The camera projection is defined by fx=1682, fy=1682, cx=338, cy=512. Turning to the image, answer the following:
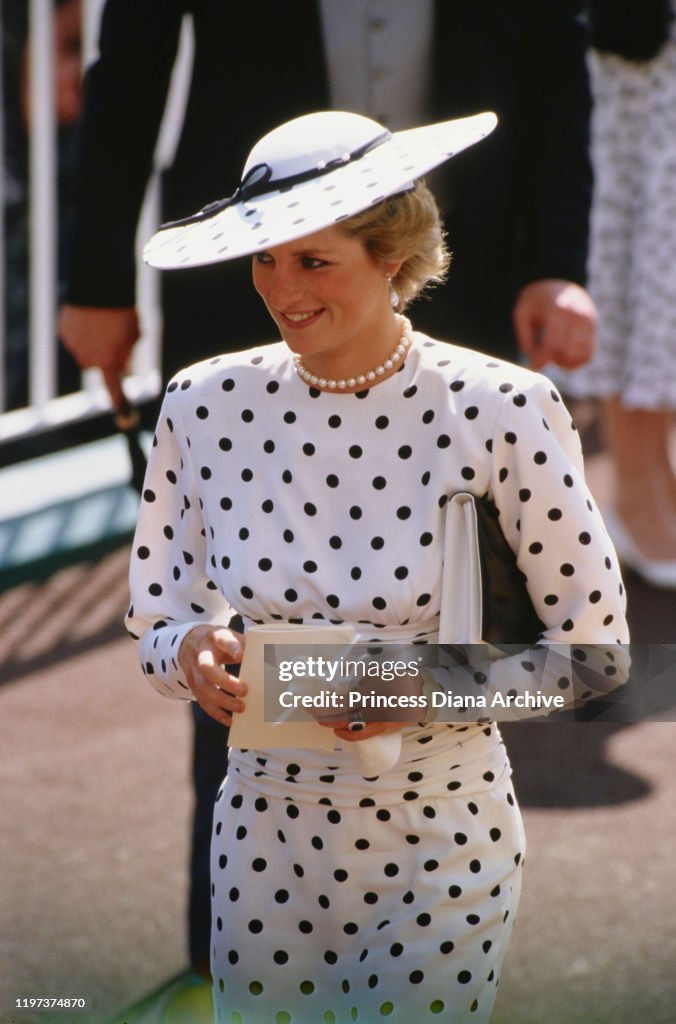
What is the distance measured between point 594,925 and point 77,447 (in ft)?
10.7

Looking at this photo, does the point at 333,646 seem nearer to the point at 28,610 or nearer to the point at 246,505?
the point at 246,505

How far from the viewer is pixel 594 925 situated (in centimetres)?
318

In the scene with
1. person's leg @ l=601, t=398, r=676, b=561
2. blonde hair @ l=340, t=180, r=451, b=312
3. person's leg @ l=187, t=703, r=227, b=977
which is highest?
blonde hair @ l=340, t=180, r=451, b=312

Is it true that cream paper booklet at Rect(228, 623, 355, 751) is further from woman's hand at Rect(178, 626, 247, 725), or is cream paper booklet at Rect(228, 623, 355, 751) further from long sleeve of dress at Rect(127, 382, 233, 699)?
long sleeve of dress at Rect(127, 382, 233, 699)

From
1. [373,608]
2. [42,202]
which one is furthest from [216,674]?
[42,202]

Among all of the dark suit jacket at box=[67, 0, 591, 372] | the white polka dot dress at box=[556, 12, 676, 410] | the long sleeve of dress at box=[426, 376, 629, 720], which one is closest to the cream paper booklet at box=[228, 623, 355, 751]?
the long sleeve of dress at box=[426, 376, 629, 720]

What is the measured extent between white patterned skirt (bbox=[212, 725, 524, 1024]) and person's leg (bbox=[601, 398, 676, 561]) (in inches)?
117

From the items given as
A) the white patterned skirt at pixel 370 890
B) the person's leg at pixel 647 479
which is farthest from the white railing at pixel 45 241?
the white patterned skirt at pixel 370 890

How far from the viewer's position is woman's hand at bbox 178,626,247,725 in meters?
1.92

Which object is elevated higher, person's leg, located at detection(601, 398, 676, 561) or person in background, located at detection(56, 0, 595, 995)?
person in background, located at detection(56, 0, 595, 995)

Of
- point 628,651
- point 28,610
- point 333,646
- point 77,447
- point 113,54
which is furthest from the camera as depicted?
point 77,447

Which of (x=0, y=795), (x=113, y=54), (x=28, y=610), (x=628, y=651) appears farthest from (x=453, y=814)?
(x=28, y=610)

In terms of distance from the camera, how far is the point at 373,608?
6.54ft

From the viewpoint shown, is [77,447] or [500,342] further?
[77,447]
